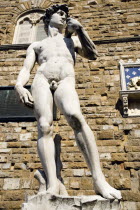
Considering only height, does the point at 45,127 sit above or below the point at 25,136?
below

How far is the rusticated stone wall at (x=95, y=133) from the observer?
4250 mm

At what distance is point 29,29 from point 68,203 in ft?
19.8

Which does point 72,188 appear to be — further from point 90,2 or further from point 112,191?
point 90,2

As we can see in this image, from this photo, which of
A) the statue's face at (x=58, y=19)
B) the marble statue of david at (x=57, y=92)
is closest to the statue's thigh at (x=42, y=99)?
the marble statue of david at (x=57, y=92)

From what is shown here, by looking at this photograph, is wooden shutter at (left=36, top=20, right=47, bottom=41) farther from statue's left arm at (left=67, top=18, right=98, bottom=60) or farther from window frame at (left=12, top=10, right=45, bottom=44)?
statue's left arm at (left=67, top=18, right=98, bottom=60)

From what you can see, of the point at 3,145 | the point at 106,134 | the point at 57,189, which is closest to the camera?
the point at 57,189

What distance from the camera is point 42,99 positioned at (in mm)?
2541

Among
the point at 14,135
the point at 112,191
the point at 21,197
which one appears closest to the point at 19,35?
the point at 14,135

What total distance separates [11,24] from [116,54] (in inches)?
120

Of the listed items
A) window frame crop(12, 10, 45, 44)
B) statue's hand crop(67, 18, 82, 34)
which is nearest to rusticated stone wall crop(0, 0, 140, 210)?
window frame crop(12, 10, 45, 44)

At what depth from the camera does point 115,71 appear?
218 inches

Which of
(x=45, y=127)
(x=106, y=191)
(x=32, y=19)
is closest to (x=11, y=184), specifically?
(x=45, y=127)

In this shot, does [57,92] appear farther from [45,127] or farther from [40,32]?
[40,32]

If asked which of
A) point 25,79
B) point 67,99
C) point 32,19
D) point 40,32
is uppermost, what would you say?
point 32,19
